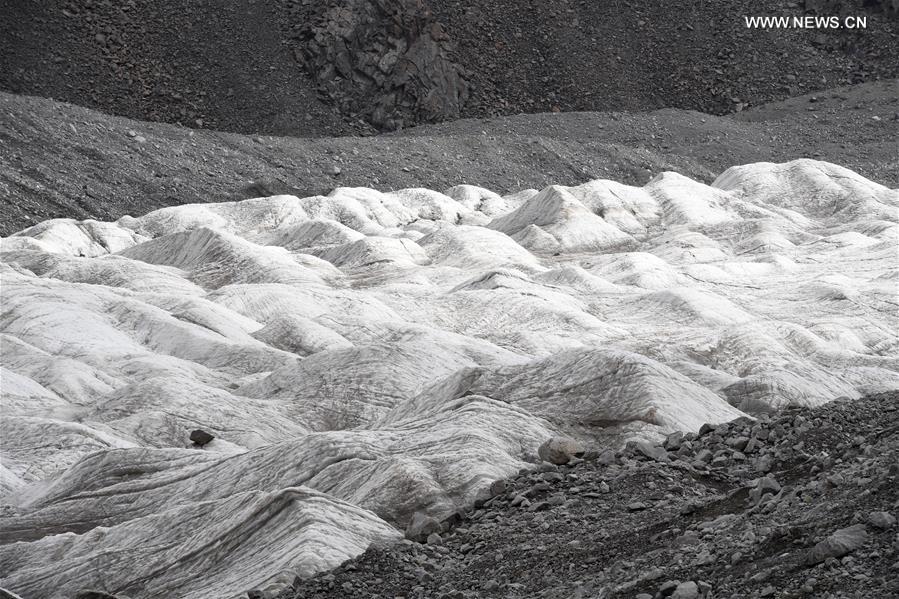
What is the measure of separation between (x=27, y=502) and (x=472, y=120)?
161ft

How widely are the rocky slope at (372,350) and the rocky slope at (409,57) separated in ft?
75.7

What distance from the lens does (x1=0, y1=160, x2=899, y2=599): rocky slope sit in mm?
9750

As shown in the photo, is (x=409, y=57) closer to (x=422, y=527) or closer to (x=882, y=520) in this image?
(x=422, y=527)

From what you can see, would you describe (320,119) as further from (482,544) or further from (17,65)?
(482,544)

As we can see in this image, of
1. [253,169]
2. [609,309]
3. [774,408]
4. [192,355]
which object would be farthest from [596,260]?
[253,169]

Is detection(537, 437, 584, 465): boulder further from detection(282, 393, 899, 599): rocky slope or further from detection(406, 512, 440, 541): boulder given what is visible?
detection(406, 512, 440, 541): boulder

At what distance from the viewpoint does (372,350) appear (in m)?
18.0

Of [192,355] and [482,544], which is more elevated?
[482,544]

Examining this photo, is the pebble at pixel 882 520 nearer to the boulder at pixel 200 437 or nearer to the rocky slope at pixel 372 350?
the rocky slope at pixel 372 350

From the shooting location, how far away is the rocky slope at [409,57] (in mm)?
61188

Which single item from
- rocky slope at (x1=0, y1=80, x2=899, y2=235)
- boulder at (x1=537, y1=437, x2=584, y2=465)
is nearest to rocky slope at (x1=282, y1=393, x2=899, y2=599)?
boulder at (x1=537, y1=437, x2=584, y2=465)

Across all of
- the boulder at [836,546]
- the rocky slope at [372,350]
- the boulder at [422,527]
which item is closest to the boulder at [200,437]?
the rocky slope at [372,350]

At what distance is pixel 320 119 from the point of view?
6262 centimetres

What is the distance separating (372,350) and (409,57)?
50789 mm
